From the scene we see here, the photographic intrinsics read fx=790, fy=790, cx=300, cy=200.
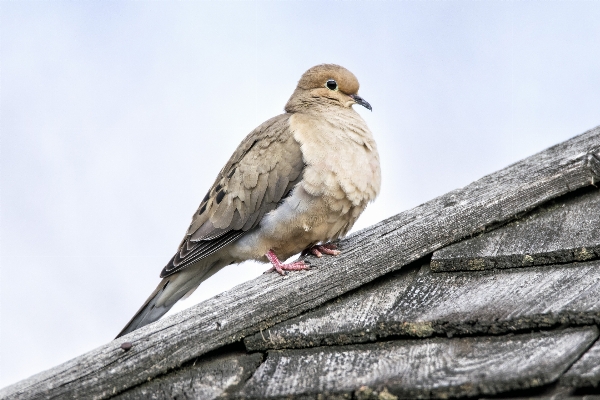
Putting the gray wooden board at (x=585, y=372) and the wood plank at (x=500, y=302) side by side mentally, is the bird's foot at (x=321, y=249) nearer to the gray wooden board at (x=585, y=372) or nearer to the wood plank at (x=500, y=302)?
the wood plank at (x=500, y=302)

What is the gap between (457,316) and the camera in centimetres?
225

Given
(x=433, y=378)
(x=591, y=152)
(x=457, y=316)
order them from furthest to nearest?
(x=591, y=152) → (x=457, y=316) → (x=433, y=378)

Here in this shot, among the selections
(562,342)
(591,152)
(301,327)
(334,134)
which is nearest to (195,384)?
(301,327)

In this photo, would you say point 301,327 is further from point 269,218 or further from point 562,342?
point 269,218

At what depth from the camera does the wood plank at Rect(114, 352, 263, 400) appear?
2273mm

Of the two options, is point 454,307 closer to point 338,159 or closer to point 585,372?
point 585,372

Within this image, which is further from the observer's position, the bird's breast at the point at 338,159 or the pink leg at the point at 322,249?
the bird's breast at the point at 338,159

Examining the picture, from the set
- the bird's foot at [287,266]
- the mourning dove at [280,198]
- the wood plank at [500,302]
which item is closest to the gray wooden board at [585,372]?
the wood plank at [500,302]

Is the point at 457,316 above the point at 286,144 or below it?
below

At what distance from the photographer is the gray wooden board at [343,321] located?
2.37 metres

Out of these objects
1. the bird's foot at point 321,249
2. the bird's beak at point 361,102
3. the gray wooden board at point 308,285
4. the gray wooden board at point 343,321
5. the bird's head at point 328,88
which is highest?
the bird's head at point 328,88

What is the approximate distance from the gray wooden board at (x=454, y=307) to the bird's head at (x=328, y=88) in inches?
79.4

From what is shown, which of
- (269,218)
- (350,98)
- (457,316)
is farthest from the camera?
(350,98)

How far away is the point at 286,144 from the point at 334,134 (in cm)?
25
